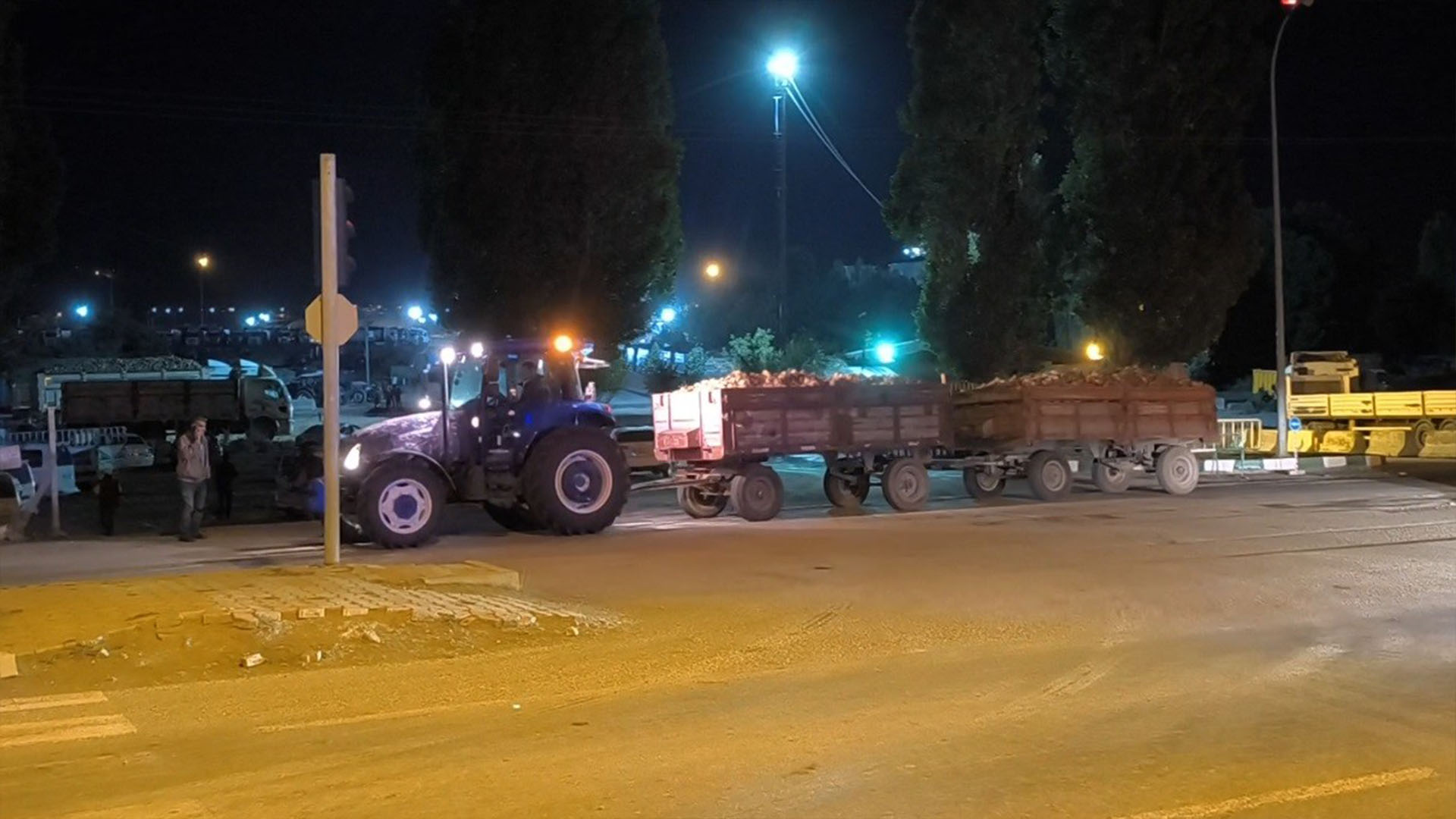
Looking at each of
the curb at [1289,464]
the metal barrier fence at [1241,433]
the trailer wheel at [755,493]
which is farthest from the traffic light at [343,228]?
the metal barrier fence at [1241,433]

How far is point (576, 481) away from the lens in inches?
749

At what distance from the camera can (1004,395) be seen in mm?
24141

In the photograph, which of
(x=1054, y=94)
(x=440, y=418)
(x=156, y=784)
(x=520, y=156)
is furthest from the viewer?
(x=1054, y=94)

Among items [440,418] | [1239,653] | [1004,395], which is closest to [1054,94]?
[1004,395]

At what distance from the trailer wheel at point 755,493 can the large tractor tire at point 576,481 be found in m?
2.60

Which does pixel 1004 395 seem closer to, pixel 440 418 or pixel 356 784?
pixel 440 418

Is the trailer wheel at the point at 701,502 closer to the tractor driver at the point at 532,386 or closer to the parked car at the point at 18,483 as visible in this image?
the tractor driver at the point at 532,386

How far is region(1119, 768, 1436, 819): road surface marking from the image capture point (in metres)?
6.88

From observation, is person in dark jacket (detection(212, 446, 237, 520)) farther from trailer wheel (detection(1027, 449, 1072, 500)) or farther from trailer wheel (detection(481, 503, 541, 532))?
trailer wheel (detection(1027, 449, 1072, 500))

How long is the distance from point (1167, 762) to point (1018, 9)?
28795mm

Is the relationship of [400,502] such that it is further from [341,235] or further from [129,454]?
[129,454]

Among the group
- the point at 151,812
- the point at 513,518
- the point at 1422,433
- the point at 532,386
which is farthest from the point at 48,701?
the point at 1422,433

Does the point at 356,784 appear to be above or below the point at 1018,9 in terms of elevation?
below

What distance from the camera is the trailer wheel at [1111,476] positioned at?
83.4 feet
